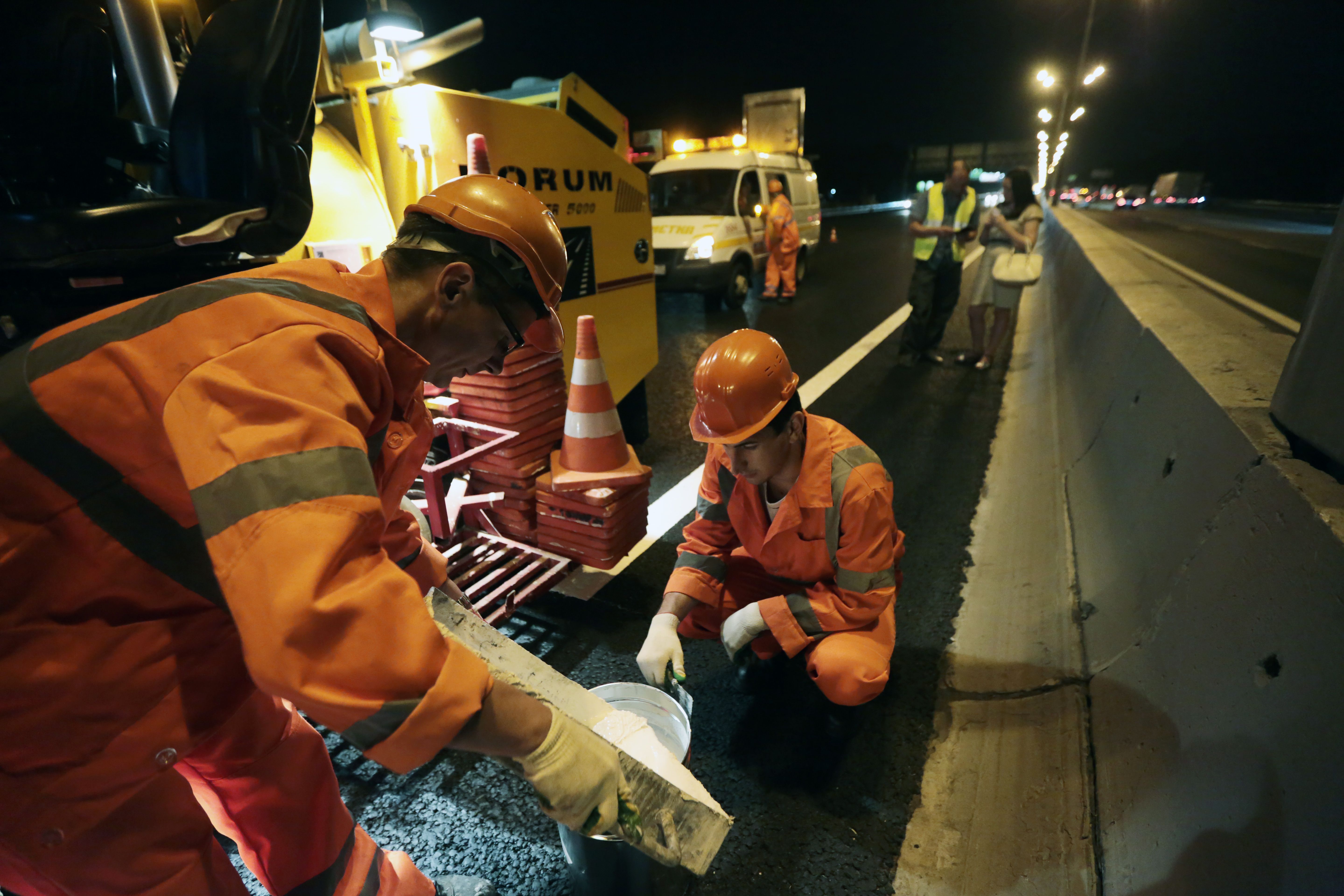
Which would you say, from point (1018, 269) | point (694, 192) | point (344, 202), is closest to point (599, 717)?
point (344, 202)

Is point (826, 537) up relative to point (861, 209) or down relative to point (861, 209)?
down

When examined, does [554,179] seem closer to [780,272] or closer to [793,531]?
[793,531]

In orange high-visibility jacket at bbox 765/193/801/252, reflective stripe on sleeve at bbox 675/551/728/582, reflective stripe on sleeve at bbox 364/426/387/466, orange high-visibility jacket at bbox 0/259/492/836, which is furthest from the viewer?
orange high-visibility jacket at bbox 765/193/801/252

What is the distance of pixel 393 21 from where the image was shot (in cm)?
324

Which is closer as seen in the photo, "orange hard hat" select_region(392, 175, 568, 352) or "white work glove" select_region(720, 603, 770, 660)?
"orange hard hat" select_region(392, 175, 568, 352)

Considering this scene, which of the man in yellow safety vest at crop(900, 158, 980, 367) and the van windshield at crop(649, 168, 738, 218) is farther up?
the van windshield at crop(649, 168, 738, 218)

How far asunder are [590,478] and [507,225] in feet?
6.19

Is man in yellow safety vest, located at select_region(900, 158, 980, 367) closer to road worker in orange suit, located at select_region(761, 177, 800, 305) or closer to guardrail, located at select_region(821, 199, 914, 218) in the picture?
road worker in orange suit, located at select_region(761, 177, 800, 305)

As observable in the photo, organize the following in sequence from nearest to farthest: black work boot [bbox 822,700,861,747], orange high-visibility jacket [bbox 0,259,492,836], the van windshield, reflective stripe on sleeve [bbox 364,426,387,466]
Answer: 1. orange high-visibility jacket [bbox 0,259,492,836]
2. reflective stripe on sleeve [bbox 364,426,387,466]
3. black work boot [bbox 822,700,861,747]
4. the van windshield

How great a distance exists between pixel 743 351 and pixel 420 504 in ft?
7.72

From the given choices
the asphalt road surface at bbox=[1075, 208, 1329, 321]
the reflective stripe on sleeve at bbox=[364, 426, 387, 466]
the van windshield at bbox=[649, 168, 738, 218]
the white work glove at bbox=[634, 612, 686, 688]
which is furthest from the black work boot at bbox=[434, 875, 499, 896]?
Answer: the van windshield at bbox=[649, 168, 738, 218]

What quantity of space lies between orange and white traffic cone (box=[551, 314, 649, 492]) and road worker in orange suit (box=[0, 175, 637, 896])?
1853mm

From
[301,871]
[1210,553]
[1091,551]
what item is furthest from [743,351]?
[1091,551]

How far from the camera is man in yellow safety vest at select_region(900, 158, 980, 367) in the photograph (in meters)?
6.20
